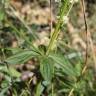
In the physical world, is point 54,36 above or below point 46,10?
above

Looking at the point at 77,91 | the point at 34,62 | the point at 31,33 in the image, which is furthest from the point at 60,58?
the point at 34,62

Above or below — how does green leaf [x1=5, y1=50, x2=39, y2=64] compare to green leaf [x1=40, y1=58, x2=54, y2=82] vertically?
above

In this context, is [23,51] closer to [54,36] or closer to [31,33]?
[54,36]

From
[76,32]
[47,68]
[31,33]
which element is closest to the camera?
[47,68]

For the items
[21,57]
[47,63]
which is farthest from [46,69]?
[21,57]

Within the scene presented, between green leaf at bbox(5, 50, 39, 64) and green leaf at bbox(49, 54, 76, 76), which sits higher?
green leaf at bbox(5, 50, 39, 64)

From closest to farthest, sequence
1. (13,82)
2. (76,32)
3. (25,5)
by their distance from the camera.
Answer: (13,82), (76,32), (25,5)

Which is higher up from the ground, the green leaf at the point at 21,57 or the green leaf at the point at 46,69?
the green leaf at the point at 21,57

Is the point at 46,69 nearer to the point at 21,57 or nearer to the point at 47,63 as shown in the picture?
the point at 47,63
